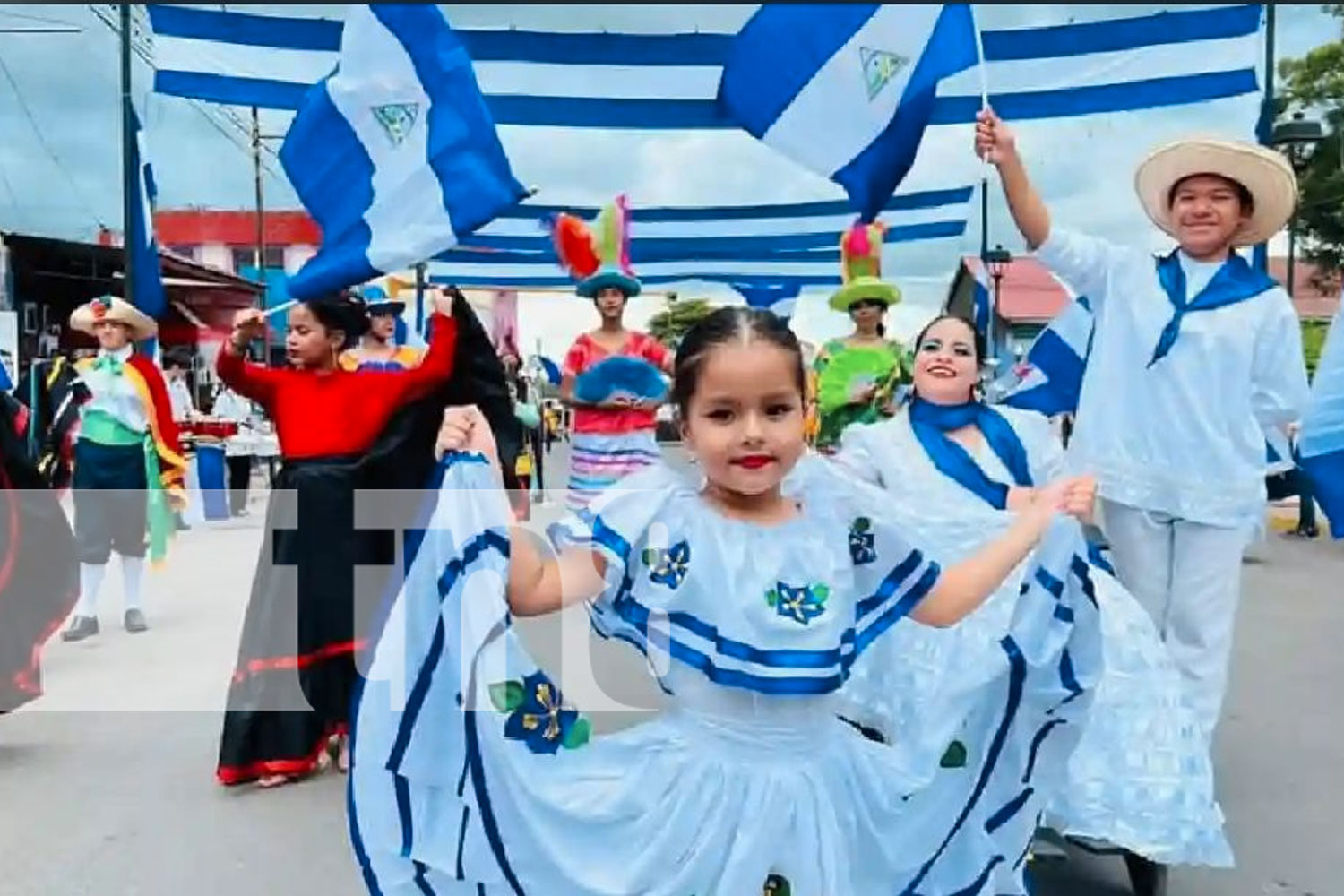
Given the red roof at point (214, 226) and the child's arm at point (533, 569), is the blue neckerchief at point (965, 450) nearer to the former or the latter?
the child's arm at point (533, 569)

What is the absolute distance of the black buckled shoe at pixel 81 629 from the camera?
7547 mm

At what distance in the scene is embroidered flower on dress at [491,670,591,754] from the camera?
253 centimetres

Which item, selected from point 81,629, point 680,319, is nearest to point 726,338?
point 81,629

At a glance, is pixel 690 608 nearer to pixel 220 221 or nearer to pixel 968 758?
pixel 968 758

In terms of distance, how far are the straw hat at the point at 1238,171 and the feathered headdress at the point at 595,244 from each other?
3.94 meters

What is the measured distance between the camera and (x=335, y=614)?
5.08 m

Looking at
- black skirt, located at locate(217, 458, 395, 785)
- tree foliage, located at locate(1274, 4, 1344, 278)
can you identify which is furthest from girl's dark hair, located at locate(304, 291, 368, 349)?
tree foliage, located at locate(1274, 4, 1344, 278)

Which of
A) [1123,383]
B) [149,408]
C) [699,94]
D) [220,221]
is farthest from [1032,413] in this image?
[220,221]

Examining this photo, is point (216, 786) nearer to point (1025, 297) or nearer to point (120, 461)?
point (120, 461)

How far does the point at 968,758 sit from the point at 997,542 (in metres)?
0.41

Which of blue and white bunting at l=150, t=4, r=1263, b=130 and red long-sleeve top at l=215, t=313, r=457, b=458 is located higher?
blue and white bunting at l=150, t=4, r=1263, b=130

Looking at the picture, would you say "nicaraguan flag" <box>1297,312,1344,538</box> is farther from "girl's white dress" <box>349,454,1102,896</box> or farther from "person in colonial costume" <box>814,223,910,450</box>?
"person in colonial costume" <box>814,223,910,450</box>

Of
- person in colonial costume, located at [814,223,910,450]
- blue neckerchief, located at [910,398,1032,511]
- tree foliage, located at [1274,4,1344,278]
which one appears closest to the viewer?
blue neckerchief, located at [910,398,1032,511]

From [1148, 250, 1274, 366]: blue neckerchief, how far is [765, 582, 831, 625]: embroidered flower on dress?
194 cm
